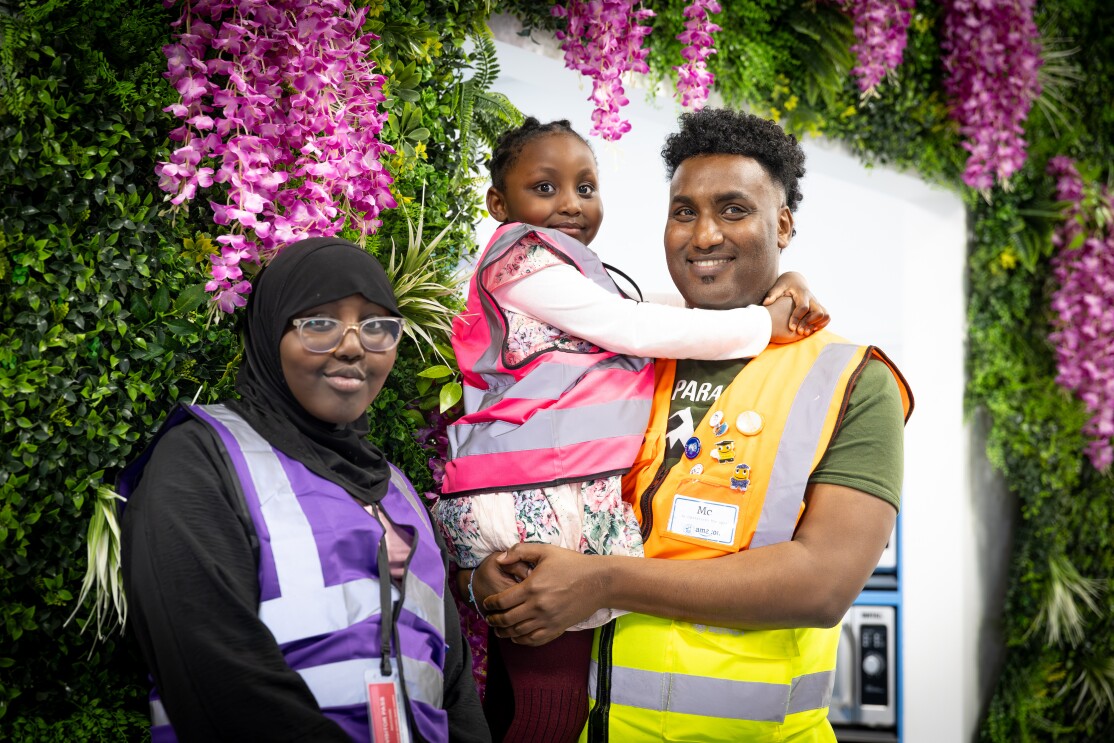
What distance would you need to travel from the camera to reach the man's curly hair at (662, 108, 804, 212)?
7.79 feet

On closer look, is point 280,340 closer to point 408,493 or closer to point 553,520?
point 408,493

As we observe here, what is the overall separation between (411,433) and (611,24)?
1386 millimetres

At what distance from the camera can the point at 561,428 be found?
214cm

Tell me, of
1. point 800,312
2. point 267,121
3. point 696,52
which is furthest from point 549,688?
point 696,52

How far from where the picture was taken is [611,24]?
9.84 feet

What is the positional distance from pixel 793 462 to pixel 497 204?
1094mm

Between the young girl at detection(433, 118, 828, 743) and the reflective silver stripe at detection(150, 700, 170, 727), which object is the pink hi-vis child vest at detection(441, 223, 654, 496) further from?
the reflective silver stripe at detection(150, 700, 170, 727)

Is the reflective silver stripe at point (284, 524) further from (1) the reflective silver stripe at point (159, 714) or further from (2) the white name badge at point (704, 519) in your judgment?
(2) the white name badge at point (704, 519)

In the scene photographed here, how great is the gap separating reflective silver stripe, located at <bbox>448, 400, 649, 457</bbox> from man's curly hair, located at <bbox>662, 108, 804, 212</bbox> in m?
0.66

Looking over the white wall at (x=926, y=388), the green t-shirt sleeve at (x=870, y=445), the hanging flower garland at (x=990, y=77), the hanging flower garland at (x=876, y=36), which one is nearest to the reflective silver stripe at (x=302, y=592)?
the green t-shirt sleeve at (x=870, y=445)

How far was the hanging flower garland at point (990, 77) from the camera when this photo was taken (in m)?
4.52

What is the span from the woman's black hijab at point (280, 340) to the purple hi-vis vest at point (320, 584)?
0.03 m

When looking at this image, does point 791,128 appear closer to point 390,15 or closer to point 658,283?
point 658,283

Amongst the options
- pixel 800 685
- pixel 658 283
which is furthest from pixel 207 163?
pixel 658 283
